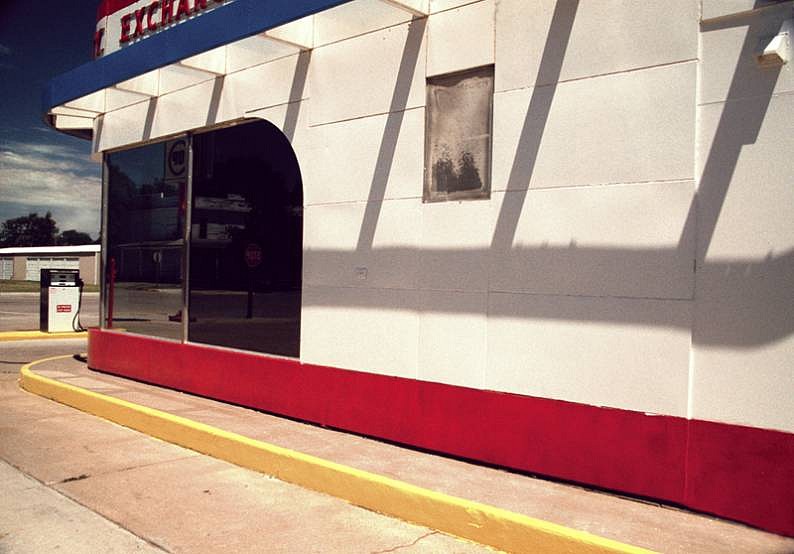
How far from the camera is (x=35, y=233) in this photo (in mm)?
121562

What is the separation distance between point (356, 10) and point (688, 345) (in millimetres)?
4413

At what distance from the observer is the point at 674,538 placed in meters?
4.50

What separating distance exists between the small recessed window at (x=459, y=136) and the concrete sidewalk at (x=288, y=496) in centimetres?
252

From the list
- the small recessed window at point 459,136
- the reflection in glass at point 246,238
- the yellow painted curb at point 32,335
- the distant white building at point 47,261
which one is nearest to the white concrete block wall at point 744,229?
the small recessed window at point 459,136

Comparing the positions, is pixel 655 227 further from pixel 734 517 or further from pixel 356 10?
pixel 356 10

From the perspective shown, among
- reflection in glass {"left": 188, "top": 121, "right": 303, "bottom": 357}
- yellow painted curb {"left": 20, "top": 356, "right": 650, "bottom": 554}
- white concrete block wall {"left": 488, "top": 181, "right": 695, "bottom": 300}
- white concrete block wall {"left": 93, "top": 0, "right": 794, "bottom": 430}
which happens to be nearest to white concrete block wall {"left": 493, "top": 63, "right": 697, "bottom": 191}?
white concrete block wall {"left": 93, "top": 0, "right": 794, "bottom": 430}

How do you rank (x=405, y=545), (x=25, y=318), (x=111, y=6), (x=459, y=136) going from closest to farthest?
1. (x=405, y=545)
2. (x=459, y=136)
3. (x=111, y=6)
4. (x=25, y=318)

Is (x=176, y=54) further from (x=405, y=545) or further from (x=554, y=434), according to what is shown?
(x=405, y=545)

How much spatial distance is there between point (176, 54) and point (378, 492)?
5834 millimetres

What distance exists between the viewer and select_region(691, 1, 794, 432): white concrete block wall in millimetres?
4617

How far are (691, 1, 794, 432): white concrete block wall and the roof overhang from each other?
295cm

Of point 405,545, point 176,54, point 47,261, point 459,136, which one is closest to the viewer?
point 405,545

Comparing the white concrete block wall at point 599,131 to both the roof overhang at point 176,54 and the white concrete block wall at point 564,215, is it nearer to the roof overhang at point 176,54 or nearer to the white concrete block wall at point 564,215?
the white concrete block wall at point 564,215

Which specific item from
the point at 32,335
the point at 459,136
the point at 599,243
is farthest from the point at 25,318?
the point at 599,243
